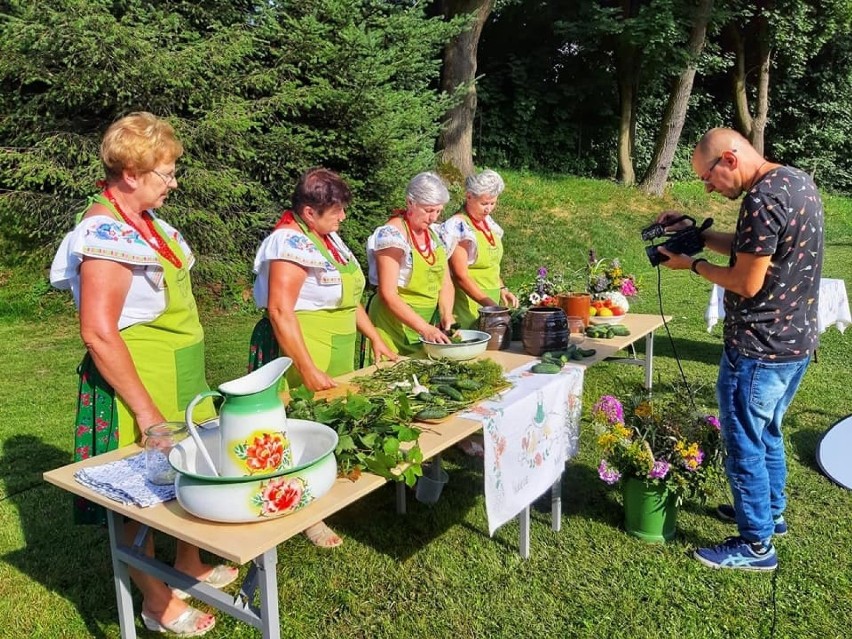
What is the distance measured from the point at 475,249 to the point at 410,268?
665 mm

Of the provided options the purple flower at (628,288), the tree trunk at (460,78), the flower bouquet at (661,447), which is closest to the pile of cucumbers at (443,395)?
the flower bouquet at (661,447)

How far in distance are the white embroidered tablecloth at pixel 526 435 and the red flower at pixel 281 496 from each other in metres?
0.84

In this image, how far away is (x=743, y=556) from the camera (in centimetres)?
279

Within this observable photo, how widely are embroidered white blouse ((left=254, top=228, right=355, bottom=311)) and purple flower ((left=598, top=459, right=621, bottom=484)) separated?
135cm

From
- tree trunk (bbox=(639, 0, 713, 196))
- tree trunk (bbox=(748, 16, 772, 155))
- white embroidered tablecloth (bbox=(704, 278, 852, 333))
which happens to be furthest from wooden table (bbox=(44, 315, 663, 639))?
tree trunk (bbox=(748, 16, 772, 155))

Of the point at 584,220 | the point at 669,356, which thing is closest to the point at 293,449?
the point at 669,356

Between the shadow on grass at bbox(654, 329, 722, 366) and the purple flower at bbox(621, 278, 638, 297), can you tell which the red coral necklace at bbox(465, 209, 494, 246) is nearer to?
the purple flower at bbox(621, 278, 638, 297)

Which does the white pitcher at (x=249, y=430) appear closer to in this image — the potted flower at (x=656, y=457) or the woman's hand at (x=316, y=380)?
the woman's hand at (x=316, y=380)

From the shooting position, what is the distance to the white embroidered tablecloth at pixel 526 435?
236cm

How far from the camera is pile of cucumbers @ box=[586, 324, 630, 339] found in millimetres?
3451

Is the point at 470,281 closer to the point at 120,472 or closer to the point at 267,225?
the point at 120,472

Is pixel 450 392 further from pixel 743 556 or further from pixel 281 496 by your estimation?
pixel 743 556

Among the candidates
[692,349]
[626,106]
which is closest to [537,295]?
[692,349]

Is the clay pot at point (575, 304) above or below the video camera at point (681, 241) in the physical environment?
below
